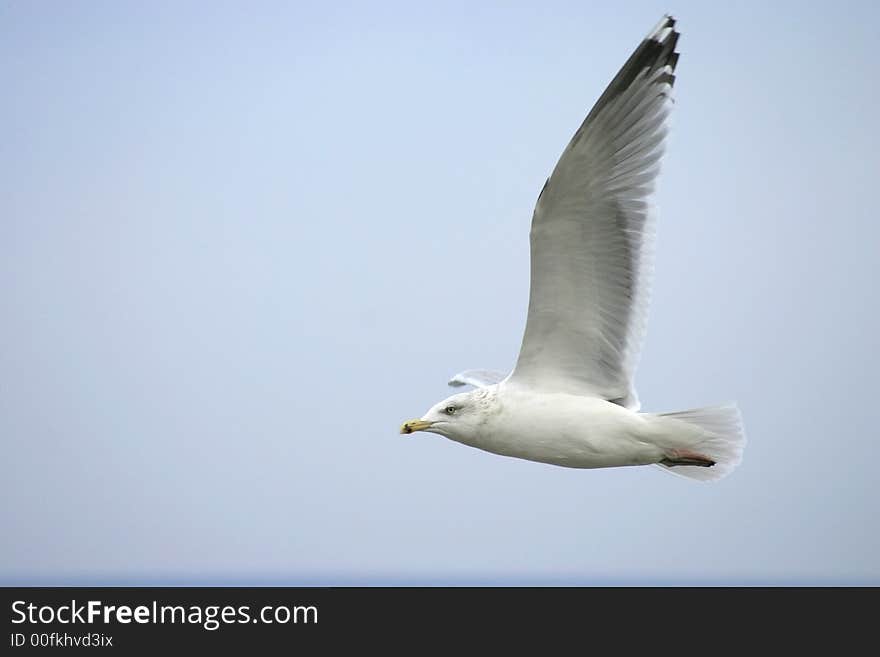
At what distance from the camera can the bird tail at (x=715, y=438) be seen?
18.9 feet

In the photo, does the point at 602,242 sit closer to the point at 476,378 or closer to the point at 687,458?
the point at 687,458

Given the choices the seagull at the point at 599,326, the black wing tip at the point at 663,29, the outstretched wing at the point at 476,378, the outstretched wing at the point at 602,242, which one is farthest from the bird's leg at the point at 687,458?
the black wing tip at the point at 663,29

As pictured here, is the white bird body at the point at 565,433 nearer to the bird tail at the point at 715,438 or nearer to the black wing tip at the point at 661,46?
the bird tail at the point at 715,438

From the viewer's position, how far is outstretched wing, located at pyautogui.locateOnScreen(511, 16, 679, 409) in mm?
5422

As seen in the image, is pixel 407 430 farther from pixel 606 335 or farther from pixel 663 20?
pixel 663 20

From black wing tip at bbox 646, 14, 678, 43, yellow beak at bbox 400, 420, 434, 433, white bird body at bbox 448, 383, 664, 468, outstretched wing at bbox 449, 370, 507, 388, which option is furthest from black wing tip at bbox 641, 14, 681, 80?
outstretched wing at bbox 449, 370, 507, 388

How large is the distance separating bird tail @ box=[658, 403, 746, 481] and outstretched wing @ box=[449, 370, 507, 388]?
145 centimetres

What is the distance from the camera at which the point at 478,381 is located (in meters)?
7.12

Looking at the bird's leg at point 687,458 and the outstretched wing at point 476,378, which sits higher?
the outstretched wing at point 476,378

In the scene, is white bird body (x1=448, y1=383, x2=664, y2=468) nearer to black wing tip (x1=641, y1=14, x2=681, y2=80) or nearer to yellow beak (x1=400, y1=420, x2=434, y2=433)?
yellow beak (x1=400, y1=420, x2=434, y2=433)

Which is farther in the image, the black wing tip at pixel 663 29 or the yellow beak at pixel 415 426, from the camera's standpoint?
the yellow beak at pixel 415 426

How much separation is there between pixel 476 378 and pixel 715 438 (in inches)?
67.1

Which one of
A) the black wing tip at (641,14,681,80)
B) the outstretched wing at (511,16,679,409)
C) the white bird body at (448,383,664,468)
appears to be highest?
the black wing tip at (641,14,681,80)

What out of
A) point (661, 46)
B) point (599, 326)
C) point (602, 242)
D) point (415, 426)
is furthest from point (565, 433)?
point (661, 46)
